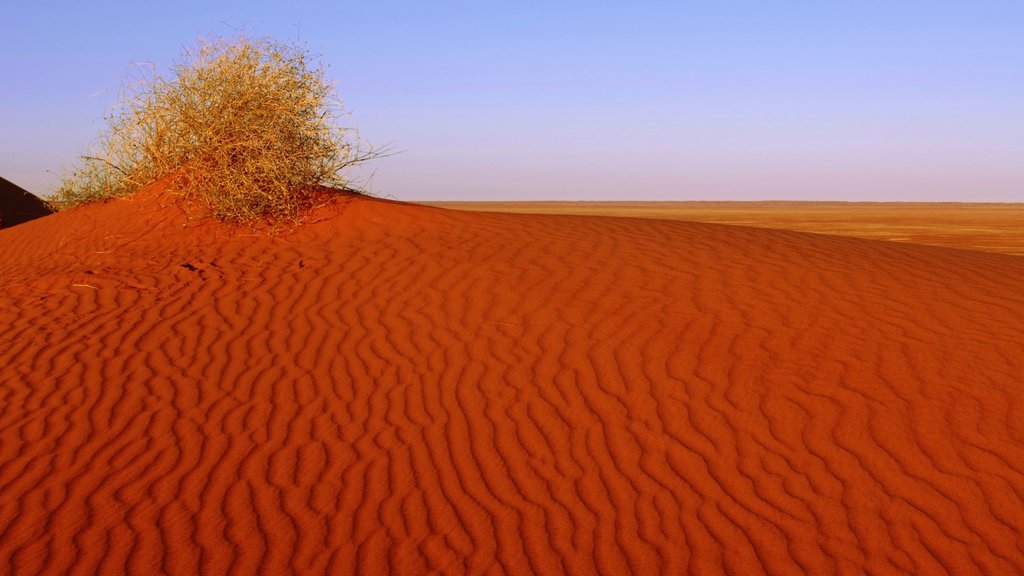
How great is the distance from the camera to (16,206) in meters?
22.8

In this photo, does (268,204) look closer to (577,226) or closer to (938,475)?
(577,226)

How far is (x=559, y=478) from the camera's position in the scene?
5.18 metres

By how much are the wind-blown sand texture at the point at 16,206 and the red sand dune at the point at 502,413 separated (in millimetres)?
11339

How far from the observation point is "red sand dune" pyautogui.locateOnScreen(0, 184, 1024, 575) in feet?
15.1

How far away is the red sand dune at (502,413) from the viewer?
4.60 meters

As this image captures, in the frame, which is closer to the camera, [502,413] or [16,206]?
[502,413]

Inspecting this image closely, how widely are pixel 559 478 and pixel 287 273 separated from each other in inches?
183

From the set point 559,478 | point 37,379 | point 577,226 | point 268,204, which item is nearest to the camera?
point 559,478

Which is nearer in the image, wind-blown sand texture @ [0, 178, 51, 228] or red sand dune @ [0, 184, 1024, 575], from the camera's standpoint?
red sand dune @ [0, 184, 1024, 575]

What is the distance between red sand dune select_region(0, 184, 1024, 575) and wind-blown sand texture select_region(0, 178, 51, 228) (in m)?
11.3

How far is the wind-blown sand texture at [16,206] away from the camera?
1910 cm

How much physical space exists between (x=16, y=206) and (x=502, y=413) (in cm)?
2168

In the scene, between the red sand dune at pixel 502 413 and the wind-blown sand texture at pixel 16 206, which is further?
the wind-blown sand texture at pixel 16 206

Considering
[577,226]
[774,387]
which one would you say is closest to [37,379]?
[774,387]
